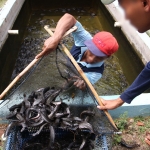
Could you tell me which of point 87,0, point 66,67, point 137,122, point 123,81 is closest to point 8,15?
point 123,81

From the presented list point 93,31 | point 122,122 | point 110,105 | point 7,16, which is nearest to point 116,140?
point 122,122

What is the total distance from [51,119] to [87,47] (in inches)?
40.9

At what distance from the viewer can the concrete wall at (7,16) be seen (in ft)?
19.4

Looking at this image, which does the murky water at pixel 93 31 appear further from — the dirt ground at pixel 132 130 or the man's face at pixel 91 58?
the dirt ground at pixel 132 130

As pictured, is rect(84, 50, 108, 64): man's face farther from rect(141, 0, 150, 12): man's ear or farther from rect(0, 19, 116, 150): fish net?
rect(141, 0, 150, 12): man's ear

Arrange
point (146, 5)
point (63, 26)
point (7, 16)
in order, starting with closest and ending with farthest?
point (146, 5), point (63, 26), point (7, 16)

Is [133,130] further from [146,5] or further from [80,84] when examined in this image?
[146,5]

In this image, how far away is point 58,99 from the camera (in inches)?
137

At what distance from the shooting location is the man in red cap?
2986 millimetres

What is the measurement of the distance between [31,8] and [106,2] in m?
9.36

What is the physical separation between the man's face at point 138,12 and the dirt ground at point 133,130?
2.22 meters

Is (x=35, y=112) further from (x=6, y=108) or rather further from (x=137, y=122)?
(x=137, y=122)

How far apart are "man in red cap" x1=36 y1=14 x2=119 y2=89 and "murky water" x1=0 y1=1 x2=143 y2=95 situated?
16.9 inches

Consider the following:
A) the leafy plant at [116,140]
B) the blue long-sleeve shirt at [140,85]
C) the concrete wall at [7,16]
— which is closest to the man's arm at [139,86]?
the blue long-sleeve shirt at [140,85]
